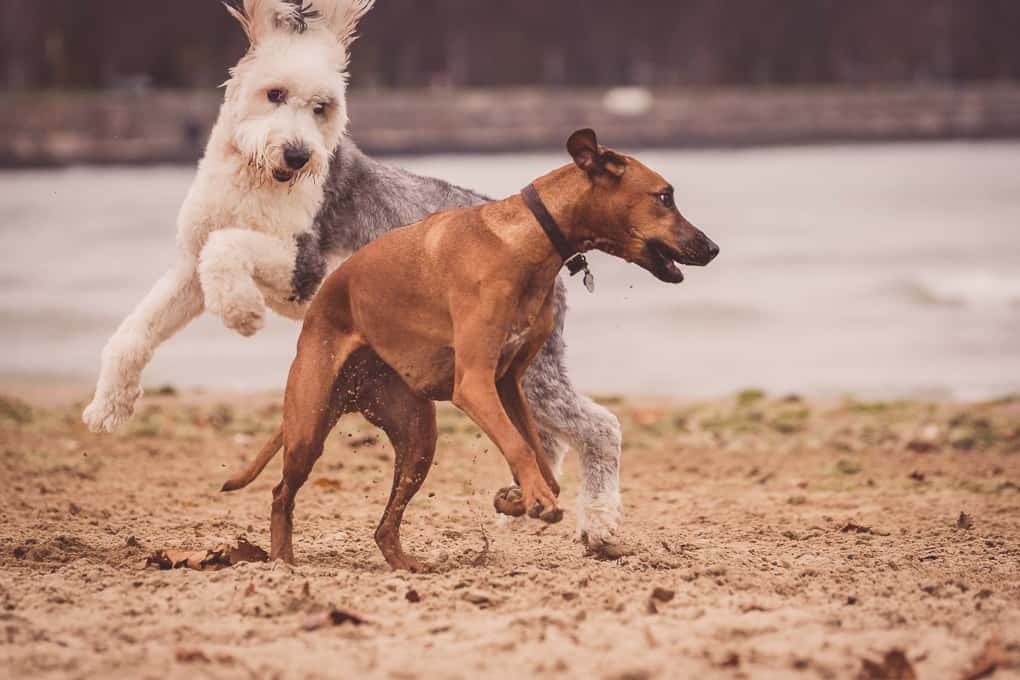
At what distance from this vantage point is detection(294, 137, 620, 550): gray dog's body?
6.39 meters

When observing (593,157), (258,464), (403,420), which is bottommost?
(258,464)

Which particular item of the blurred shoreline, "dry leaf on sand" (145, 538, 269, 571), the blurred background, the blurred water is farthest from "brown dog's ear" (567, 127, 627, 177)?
the blurred shoreline

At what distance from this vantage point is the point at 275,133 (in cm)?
618

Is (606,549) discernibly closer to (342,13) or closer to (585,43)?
(342,13)

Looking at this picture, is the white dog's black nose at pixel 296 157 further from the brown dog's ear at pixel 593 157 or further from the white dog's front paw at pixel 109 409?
the brown dog's ear at pixel 593 157

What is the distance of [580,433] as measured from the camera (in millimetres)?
6527

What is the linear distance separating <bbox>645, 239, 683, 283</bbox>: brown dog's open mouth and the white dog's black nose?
1737mm

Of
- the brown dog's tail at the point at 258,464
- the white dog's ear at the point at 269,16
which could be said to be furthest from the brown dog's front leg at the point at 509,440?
the white dog's ear at the point at 269,16

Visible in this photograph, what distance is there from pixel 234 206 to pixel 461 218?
4.55 feet

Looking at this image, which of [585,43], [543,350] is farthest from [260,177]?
[585,43]

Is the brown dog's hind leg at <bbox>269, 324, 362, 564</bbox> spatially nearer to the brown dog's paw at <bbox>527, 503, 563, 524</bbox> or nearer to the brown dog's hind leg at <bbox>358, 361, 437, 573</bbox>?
the brown dog's hind leg at <bbox>358, 361, 437, 573</bbox>

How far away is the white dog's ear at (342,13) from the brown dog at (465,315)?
1.45 meters

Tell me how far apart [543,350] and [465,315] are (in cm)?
130

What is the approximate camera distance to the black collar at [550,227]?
5227 millimetres
